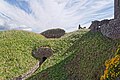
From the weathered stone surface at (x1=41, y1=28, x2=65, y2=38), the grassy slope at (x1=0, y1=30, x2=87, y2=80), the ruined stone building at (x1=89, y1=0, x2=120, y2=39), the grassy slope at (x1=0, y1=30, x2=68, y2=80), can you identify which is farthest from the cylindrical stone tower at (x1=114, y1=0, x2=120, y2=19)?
the weathered stone surface at (x1=41, y1=28, x2=65, y2=38)

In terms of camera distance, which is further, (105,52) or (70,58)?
(70,58)

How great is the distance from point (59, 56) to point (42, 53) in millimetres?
8031

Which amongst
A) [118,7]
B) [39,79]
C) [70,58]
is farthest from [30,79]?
[118,7]

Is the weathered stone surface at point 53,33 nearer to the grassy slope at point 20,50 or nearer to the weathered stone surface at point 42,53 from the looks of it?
the grassy slope at point 20,50

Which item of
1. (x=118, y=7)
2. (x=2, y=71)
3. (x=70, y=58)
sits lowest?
(x=2, y=71)

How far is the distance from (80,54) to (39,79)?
584cm

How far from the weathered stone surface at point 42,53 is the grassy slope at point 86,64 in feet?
35.6

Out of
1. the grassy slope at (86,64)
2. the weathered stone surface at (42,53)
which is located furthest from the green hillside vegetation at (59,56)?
the weathered stone surface at (42,53)

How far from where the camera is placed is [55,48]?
1903 inches

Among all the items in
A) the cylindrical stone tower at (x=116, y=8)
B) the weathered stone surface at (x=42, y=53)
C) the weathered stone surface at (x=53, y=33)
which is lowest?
the weathered stone surface at (x=42, y=53)

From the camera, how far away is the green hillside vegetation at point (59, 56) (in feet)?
91.9

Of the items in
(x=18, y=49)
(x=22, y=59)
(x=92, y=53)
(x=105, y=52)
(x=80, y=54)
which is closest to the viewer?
(x=105, y=52)

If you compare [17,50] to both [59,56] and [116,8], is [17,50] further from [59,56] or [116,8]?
[116,8]

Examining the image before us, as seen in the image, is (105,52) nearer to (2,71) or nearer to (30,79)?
(30,79)
